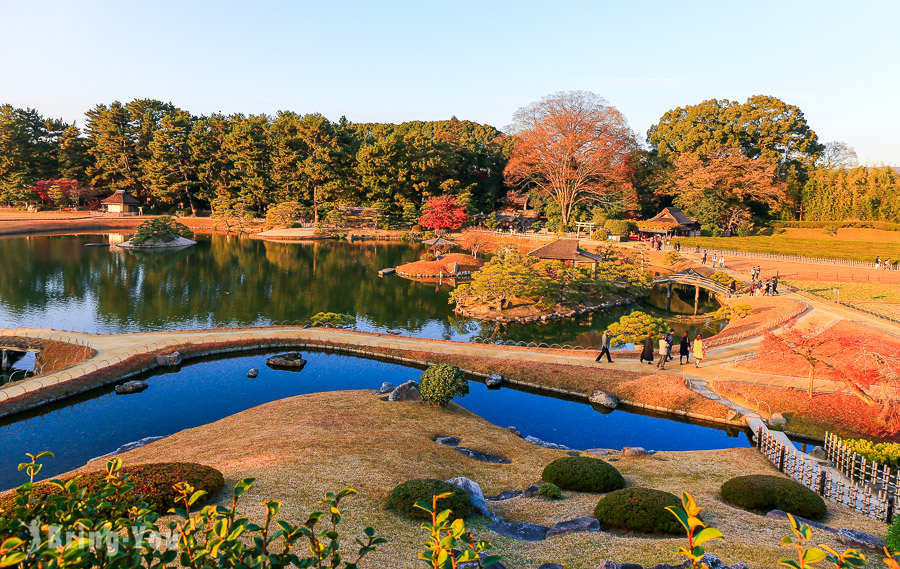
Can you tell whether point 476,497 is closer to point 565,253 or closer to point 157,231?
point 565,253

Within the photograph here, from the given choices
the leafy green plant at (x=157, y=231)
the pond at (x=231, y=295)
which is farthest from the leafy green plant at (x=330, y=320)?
the leafy green plant at (x=157, y=231)

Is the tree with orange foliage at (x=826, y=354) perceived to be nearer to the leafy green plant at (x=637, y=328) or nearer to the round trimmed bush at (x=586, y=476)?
the leafy green plant at (x=637, y=328)

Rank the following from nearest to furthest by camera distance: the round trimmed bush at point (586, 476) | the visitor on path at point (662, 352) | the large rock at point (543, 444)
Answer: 1. the round trimmed bush at point (586, 476)
2. the large rock at point (543, 444)
3. the visitor on path at point (662, 352)

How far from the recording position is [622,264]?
4019cm

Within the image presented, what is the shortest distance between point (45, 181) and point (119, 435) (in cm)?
8003

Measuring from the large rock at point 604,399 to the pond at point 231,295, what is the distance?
30.3 feet

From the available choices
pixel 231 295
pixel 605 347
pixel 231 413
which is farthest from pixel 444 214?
pixel 231 413

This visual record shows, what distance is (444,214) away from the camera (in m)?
63.8

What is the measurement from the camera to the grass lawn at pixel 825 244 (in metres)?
46.5

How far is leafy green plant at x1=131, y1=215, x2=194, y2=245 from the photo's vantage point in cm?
5691

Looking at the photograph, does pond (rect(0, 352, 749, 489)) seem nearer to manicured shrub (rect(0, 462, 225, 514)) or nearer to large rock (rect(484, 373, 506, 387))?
large rock (rect(484, 373, 506, 387))

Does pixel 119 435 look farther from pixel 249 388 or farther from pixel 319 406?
pixel 319 406

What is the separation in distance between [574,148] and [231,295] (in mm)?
39786

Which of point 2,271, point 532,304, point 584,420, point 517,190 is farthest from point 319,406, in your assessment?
point 517,190
